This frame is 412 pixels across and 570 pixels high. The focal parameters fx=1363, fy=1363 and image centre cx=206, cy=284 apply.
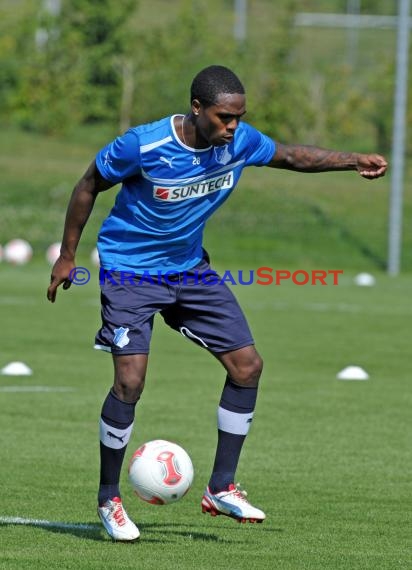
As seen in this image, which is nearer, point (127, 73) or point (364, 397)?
point (364, 397)

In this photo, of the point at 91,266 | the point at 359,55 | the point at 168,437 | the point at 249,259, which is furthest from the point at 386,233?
the point at 168,437

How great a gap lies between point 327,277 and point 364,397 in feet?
42.7

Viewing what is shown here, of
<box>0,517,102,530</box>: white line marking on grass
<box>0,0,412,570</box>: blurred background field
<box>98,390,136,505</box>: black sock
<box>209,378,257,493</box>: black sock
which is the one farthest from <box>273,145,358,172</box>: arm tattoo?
<box>0,517,102,530</box>: white line marking on grass

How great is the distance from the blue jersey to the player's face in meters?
0.15

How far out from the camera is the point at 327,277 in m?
24.6

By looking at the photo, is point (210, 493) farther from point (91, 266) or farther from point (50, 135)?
point (50, 135)

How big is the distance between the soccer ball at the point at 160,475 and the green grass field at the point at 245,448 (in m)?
0.20

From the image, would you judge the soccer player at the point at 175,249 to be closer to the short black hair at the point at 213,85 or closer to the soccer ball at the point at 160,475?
the short black hair at the point at 213,85

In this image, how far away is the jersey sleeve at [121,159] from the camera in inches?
250

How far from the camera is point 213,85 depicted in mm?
6309

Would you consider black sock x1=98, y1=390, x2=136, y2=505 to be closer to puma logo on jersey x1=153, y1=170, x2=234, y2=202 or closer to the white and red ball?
puma logo on jersey x1=153, y1=170, x2=234, y2=202

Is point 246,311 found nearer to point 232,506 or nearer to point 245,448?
point 245,448

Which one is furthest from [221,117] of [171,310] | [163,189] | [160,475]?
[160,475]

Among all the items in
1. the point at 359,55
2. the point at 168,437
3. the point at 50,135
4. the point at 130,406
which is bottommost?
the point at 168,437
